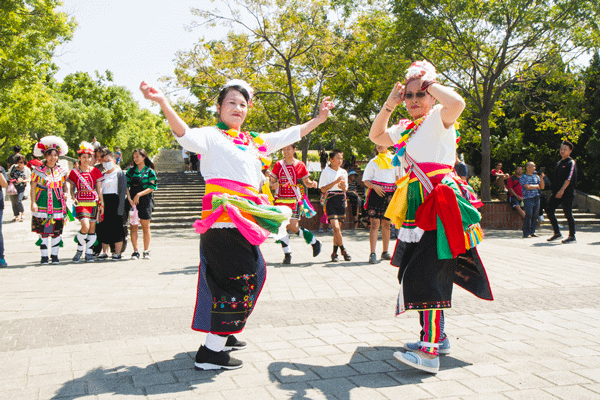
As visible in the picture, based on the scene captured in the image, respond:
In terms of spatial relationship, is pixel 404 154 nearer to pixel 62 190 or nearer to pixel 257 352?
pixel 257 352

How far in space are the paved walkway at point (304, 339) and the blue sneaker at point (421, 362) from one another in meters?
0.06

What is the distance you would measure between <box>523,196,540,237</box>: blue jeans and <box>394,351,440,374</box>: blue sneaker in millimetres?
10323

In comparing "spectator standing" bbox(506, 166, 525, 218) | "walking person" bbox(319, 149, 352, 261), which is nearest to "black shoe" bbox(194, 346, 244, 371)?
"walking person" bbox(319, 149, 352, 261)

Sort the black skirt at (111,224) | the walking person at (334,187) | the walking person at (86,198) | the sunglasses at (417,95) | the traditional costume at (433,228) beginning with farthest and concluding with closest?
the black skirt at (111,224) → the walking person at (86,198) → the walking person at (334,187) → the sunglasses at (417,95) → the traditional costume at (433,228)

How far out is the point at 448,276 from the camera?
342cm

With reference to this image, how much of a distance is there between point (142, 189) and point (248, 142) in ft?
19.6

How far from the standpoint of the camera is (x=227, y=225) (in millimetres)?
3387

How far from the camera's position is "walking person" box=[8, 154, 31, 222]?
14.8 m

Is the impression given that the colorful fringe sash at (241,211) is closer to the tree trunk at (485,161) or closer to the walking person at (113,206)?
the walking person at (113,206)

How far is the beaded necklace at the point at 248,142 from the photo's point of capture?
11.7ft

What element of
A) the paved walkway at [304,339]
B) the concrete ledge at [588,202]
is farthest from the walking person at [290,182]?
the concrete ledge at [588,202]

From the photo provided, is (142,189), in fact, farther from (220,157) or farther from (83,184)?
(220,157)

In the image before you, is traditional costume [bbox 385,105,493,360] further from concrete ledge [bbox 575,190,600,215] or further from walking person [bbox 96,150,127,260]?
concrete ledge [bbox 575,190,600,215]

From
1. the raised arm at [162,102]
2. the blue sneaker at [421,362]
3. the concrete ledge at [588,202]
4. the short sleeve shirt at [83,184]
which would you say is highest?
the raised arm at [162,102]
